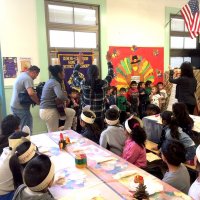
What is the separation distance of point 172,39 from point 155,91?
1701mm

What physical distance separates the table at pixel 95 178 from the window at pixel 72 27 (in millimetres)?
2793

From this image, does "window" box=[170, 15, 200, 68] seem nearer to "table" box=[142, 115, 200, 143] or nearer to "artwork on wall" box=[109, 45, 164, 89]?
"artwork on wall" box=[109, 45, 164, 89]

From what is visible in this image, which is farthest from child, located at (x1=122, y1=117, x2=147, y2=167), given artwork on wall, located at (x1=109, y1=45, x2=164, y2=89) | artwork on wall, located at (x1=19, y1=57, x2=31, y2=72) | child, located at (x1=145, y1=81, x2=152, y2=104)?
child, located at (x1=145, y1=81, x2=152, y2=104)

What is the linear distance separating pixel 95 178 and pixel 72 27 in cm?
370

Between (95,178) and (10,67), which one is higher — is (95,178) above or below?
below

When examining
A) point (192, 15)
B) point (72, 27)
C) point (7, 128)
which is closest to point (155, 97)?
point (192, 15)

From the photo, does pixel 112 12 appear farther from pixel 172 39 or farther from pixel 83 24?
pixel 172 39

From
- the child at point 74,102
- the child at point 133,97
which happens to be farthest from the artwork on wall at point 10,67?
the child at point 133,97

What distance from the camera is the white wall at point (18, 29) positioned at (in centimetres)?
396

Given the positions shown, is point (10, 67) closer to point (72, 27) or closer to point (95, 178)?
point (72, 27)

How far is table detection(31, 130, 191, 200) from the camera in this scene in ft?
4.66

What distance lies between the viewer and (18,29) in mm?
4086

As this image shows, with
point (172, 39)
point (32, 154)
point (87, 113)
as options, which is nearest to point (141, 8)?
point (172, 39)

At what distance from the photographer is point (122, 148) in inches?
92.9
